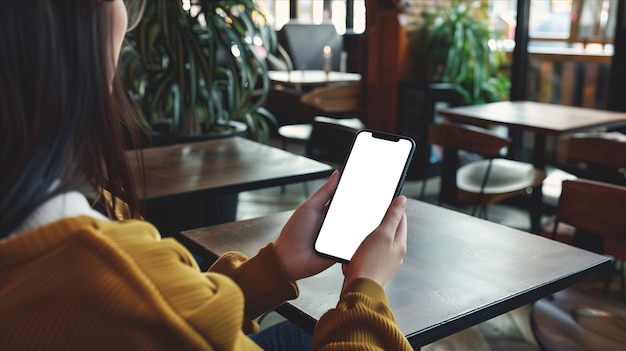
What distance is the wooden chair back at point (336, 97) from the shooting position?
5504mm

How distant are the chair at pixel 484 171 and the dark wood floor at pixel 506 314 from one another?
1.79 ft

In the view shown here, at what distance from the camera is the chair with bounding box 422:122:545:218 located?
3.30 meters

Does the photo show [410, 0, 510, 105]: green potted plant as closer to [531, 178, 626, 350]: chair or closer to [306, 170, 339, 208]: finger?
[531, 178, 626, 350]: chair

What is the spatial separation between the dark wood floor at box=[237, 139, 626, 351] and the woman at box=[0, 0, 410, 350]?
4.19 ft

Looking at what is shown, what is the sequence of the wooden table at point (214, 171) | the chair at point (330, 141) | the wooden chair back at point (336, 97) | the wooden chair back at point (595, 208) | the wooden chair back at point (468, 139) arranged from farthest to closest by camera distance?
the wooden chair back at point (336, 97) < the chair at point (330, 141) < the wooden chair back at point (468, 139) < the wooden table at point (214, 171) < the wooden chair back at point (595, 208)

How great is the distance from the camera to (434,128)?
11.9 ft

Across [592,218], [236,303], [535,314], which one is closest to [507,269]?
[535,314]

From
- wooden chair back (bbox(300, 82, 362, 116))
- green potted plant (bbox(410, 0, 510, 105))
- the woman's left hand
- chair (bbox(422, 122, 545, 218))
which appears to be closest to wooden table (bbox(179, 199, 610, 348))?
the woman's left hand

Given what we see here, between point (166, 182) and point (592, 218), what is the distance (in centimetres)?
128

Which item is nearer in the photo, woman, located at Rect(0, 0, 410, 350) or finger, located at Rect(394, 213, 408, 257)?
woman, located at Rect(0, 0, 410, 350)

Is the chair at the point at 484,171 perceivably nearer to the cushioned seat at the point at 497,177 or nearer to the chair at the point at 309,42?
the cushioned seat at the point at 497,177

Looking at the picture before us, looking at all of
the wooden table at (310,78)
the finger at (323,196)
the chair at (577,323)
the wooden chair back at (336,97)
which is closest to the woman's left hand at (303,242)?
the finger at (323,196)

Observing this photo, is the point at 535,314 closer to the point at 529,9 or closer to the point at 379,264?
the point at 379,264

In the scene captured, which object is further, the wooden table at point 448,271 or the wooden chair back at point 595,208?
the wooden chair back at point 595,208
